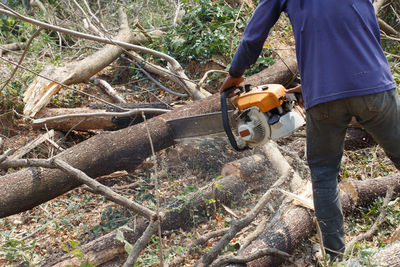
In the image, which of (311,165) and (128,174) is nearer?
(311,165)

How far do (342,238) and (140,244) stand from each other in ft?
4.43

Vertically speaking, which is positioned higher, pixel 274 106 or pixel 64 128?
pixel 274 106

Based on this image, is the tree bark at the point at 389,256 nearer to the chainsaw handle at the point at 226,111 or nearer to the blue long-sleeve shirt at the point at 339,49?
the blue long-sleeve shirt at the point at 339,49

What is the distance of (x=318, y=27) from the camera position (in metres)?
2.17

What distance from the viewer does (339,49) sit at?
2.16m

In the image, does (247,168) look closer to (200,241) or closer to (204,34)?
(200,241)

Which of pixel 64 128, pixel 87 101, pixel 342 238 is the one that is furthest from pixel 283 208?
pixel 87 101

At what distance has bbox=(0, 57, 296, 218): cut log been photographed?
3174mm

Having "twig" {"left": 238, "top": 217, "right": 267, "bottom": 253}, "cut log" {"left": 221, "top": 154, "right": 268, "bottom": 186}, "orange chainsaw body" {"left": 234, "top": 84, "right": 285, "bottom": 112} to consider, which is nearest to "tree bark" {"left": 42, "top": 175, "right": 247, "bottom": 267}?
"cut log" {"left": 221, "top": 154, "right": 268, "bottom": 186}

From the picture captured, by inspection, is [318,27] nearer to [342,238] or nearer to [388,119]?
[388,119]

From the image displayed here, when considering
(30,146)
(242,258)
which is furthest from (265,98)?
(30,146)

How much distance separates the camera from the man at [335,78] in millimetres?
2150

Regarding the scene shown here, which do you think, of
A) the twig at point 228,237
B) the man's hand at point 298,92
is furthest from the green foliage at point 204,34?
the twig at point 228,237

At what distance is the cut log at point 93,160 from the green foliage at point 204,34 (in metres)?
1.72
